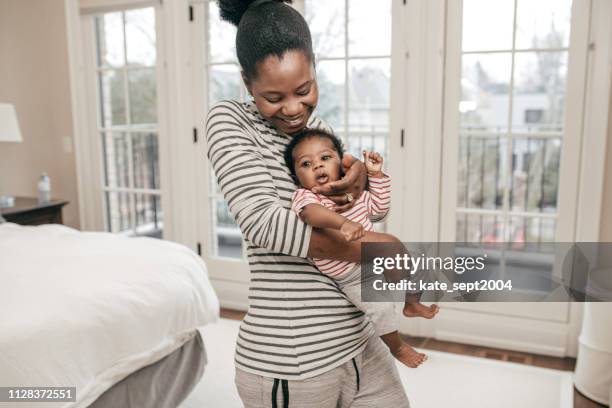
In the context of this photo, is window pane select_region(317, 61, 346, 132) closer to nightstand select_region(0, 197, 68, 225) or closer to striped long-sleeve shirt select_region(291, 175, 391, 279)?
nightstand select_region(0, 197, 68, 225)

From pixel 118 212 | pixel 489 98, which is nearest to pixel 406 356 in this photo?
pixel 118 212

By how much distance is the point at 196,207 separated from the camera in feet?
12.2

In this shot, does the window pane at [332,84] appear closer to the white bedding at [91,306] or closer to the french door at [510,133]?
the french door at [510,133]

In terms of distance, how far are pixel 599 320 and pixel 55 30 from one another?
3.94m

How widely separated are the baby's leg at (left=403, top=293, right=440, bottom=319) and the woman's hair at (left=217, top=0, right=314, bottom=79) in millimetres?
474

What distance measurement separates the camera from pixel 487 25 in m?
2.88

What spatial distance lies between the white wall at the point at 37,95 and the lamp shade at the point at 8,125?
475 millimetres

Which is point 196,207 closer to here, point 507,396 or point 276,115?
point 507,396

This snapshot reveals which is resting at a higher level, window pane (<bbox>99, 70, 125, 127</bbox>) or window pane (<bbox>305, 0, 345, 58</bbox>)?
window pane (<bbox>305, 0, 345, 58</bbox>)

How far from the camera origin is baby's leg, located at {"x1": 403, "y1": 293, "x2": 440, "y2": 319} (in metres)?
1.00

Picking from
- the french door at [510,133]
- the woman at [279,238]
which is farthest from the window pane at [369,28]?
the woman at [279,238]

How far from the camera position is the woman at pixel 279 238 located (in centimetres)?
81

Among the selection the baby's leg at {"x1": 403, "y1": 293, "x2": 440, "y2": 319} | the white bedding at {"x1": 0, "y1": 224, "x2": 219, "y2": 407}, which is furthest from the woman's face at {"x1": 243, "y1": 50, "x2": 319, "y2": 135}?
the white bedding at {"x1": 0, "y1": 224, "x2": 219, "y2": 407}

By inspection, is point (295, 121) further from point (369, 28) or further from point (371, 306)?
point (369, 28)
